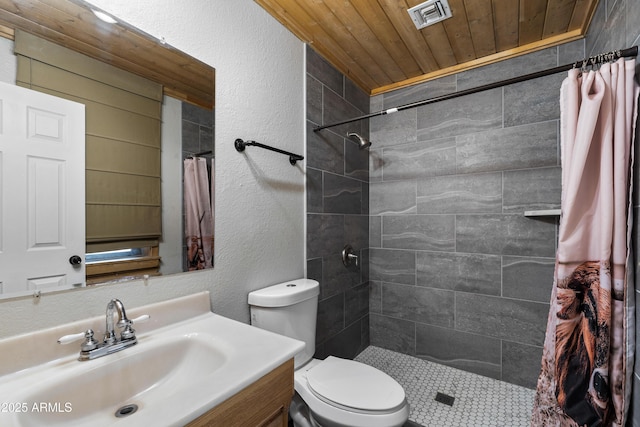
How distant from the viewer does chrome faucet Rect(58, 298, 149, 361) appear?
808 millimetres

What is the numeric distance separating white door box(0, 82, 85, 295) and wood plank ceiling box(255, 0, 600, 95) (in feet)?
3.79

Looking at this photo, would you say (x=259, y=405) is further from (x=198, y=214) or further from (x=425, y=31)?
(x=425, y=31)

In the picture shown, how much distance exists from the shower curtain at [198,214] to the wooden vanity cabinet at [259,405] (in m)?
0.59

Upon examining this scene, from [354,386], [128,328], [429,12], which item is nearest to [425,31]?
[429,12]

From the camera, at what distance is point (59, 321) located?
834 millimetres

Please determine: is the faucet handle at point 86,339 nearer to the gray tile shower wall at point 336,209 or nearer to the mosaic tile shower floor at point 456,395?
the gray tile shower wall at point 336,209

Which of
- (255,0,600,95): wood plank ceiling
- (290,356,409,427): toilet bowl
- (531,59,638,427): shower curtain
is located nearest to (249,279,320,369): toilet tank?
(290,356,409,427): toilet bowl

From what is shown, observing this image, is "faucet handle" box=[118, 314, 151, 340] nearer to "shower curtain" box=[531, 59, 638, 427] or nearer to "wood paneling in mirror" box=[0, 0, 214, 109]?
"wood paneling in mirror" box=[0, 0, 214, 109]

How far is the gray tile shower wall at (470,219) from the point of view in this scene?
182cm

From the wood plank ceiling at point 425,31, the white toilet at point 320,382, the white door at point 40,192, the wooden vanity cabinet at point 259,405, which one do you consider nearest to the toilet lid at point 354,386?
the white toilet at point 320,382

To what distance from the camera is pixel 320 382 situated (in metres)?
1.27

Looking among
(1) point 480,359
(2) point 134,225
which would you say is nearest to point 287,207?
(2) point 134,225

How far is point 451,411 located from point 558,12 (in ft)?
7.70

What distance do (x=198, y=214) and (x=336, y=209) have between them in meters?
1.06
